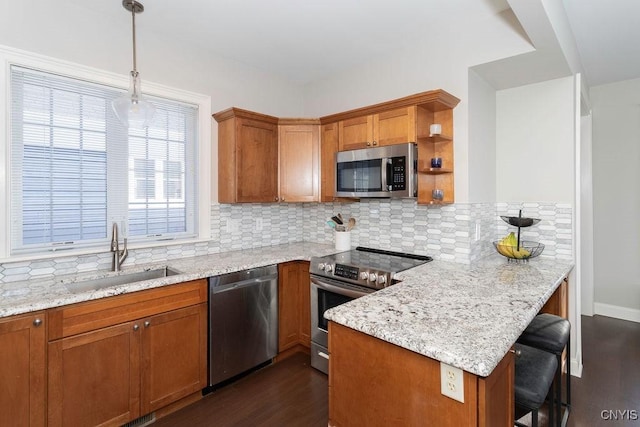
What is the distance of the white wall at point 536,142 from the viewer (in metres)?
2.52

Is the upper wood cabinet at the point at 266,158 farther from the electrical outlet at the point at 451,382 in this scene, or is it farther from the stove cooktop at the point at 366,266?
the electrical outlet at the point at 451,382

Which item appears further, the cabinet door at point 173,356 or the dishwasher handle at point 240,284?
the dishwasher handle at point 240,284

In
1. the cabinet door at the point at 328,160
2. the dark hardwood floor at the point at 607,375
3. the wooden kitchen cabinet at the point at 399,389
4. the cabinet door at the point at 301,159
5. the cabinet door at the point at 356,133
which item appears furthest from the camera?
the cabinet door at the point at 301,159

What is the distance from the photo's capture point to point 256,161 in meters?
2.93

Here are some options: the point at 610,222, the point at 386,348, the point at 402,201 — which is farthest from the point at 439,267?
the point at 610,222

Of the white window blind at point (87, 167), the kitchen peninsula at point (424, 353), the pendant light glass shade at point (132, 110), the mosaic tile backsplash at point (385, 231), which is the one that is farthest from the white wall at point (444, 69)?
the pendant light glass shade at point (132, 110)

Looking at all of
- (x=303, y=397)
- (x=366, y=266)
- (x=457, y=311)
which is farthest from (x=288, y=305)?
(x=457, y=311)

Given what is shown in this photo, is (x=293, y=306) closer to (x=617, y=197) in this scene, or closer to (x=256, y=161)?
(x=256, y=161)

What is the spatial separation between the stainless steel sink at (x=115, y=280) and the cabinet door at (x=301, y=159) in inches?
48.2

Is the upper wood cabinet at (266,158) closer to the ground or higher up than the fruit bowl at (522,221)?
higher up

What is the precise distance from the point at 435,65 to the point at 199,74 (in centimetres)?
200

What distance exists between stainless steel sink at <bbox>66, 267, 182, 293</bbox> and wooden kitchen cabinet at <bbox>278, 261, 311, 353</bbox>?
88 cm

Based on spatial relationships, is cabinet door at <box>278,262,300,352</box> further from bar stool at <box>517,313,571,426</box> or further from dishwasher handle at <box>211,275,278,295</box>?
bar stool at <box>517,313,571,426</box>

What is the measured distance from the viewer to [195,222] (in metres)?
2.86
